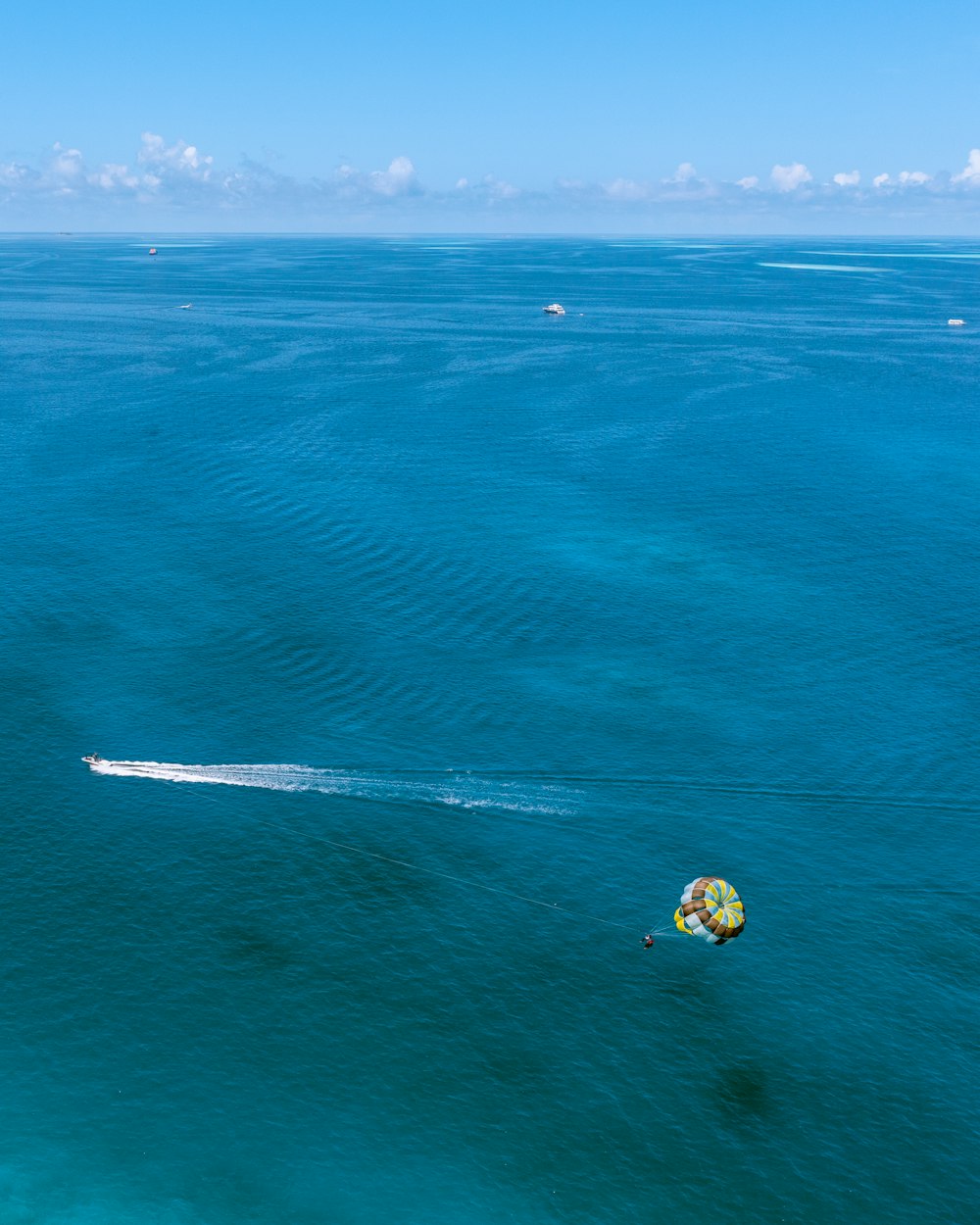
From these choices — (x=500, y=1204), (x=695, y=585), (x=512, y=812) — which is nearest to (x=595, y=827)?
(x=512, y=812)

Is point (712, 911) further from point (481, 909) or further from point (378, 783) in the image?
point (378, 783)

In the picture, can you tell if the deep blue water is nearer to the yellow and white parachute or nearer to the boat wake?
the boat wake

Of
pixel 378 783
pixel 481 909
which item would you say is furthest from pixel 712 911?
pixel 378 783

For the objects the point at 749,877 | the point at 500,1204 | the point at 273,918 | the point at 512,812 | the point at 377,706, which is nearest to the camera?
the point at 500,1204

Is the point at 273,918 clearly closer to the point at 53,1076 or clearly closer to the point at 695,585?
the point at 53,1076

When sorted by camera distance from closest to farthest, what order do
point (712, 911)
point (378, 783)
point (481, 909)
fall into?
point (712, 911) < point (481, 909) < point (378, 783)

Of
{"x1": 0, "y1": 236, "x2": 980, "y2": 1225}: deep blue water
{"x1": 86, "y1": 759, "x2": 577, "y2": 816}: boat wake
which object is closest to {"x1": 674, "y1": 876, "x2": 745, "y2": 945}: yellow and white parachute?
{"x1": 0, "y1": 236, "x2": 980, "y2": 1225}: deep blue water
